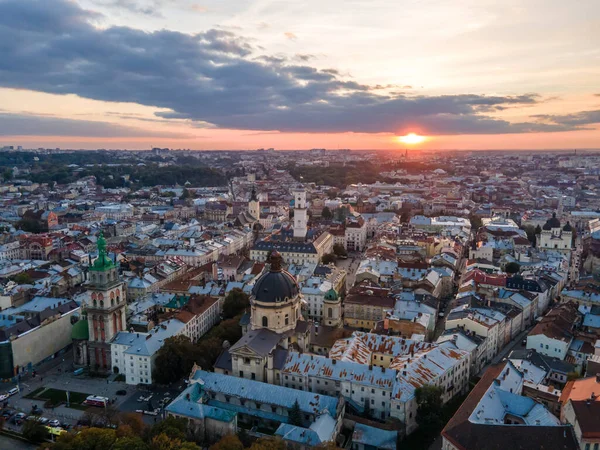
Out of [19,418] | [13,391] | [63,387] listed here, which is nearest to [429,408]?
[19,418]

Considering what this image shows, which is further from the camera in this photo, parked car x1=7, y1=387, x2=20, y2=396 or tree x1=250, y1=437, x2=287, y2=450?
parked car x1=7, y1=387, x2=20, y2=396

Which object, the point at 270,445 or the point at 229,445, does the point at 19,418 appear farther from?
the point at 270,445

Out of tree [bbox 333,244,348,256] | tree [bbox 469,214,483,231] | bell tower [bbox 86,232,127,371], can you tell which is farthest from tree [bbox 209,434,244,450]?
tree [bbox 469,214,483,231]

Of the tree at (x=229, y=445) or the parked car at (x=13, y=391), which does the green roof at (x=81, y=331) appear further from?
the tree at (x=229, y=445)

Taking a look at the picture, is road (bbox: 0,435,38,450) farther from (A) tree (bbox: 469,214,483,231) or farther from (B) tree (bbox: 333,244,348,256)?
Answer: (A) tree (bbox: 469,214,483,231)

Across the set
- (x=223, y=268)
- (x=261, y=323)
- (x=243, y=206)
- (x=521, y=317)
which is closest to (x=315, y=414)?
Answer: (x=261, y=323)

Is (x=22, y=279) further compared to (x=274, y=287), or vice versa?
(x=22, y=279)

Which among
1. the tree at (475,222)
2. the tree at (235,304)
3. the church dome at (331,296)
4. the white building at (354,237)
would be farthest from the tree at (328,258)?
the tree at (475,222)
